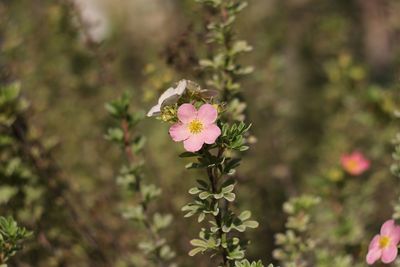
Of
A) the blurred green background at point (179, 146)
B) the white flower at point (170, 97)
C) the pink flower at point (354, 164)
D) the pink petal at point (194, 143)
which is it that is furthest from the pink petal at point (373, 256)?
the pink flower at point (354, 164)

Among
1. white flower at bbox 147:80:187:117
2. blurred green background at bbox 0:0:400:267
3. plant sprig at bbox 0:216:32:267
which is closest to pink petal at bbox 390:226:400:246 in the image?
blurred green background at bbox 0:0:400:267

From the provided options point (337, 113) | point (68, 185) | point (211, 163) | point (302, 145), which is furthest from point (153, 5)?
point (211, 163)

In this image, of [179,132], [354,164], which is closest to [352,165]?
[354,164]

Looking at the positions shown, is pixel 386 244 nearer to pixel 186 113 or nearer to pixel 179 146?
pixel 186 113

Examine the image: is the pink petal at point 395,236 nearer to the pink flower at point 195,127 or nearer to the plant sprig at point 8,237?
the pink flower at point 195,127

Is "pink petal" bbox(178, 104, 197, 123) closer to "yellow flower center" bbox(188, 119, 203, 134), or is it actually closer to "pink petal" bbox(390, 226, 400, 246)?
"yellow flower center" bbox(188, 119, 203, 134)
